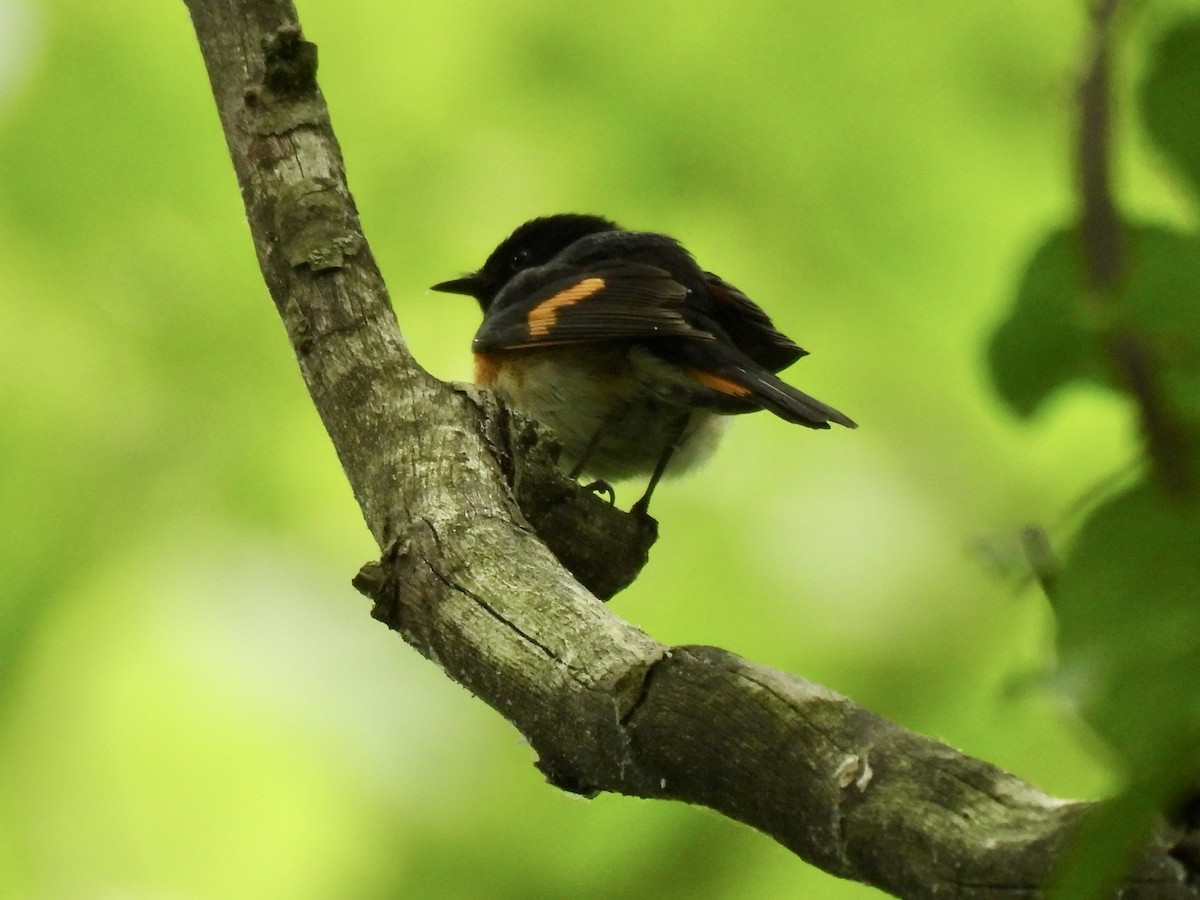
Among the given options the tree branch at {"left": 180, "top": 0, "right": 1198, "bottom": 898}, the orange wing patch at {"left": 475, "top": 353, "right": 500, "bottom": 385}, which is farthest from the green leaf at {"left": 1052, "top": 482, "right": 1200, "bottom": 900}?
the orange wing patch at {"left": 475, "top": 353, "right": 500, "bottom": 385}

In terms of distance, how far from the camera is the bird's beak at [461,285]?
149 inches

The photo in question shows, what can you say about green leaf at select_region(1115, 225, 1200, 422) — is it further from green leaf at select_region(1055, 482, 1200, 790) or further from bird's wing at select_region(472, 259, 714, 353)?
bird's wing at select_region(472, 259, 714, 353)

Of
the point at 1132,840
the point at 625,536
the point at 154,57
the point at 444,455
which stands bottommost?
the point at 1132,840

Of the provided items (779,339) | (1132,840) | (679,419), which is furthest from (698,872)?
(1132,840)

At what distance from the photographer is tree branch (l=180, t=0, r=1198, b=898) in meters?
0.98

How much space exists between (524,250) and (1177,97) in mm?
3558

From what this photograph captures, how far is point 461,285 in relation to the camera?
12.5 feet

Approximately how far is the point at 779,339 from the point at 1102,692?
9.42 ft

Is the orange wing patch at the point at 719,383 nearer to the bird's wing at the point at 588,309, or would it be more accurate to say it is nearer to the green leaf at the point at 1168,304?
the bird's wing at the point at 588,309

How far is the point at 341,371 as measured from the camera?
2012 mm

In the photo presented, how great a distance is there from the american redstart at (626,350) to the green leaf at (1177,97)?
2397 millimetres

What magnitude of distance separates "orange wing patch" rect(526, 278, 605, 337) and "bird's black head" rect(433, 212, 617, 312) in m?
0.55

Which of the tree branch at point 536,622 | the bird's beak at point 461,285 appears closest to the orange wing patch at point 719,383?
the tree branch at point 536,622

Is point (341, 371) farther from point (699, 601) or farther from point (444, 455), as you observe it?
point (699, 601)
